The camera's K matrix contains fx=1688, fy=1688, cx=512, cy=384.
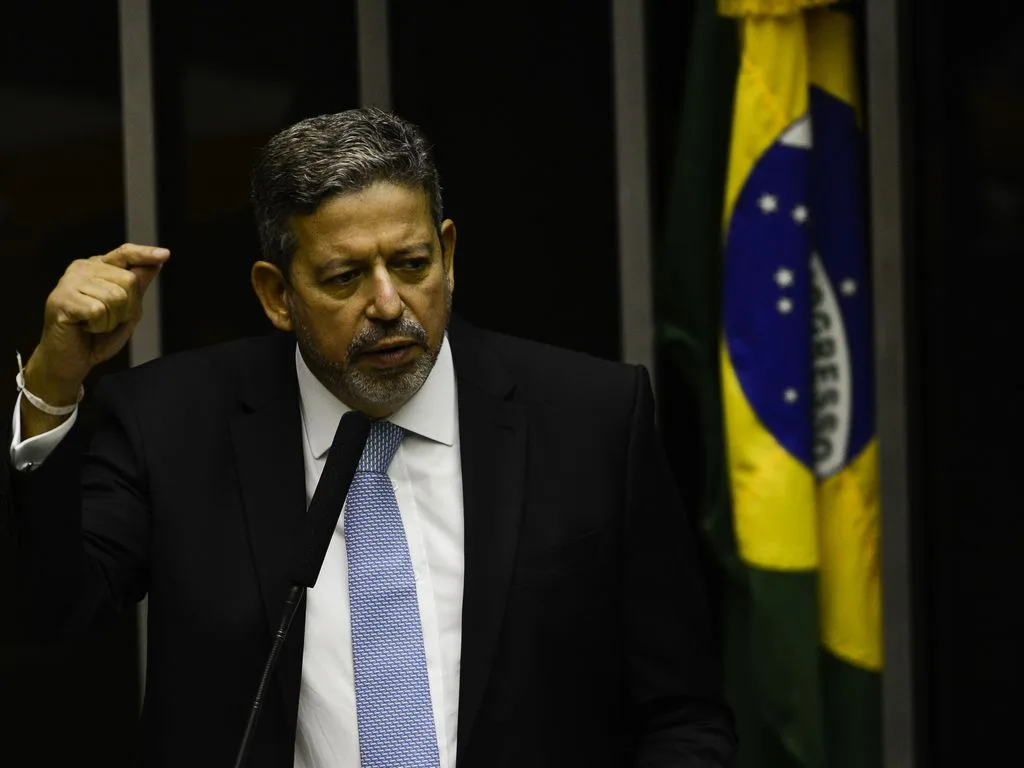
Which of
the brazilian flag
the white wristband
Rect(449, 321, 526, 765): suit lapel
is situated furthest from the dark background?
the white wristband

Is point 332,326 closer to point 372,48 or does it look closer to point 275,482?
point 275,482

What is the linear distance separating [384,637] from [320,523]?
22.9 inches

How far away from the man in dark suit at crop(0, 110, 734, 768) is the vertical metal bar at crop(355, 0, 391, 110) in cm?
182

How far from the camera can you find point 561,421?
274 cm

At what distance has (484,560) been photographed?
8.38ft

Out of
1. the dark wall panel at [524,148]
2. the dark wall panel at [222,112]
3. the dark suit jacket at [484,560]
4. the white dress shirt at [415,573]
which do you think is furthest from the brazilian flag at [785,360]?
the white dress shirt at [415,573]

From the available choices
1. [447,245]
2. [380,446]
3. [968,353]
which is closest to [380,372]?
[380,446]

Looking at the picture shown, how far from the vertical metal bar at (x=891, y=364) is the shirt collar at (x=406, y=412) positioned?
175 centimetres

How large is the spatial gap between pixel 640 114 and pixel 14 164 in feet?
5.29

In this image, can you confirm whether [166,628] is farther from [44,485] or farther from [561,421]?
[561,421]

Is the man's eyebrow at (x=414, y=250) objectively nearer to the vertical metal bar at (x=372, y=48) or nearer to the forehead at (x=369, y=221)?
the forehead at (x=369, y=221)

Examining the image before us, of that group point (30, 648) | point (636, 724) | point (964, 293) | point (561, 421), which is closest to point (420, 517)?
point (561, 421)

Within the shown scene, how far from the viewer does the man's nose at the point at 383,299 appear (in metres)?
2.46

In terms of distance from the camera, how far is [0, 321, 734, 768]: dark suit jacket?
8.27 feet
